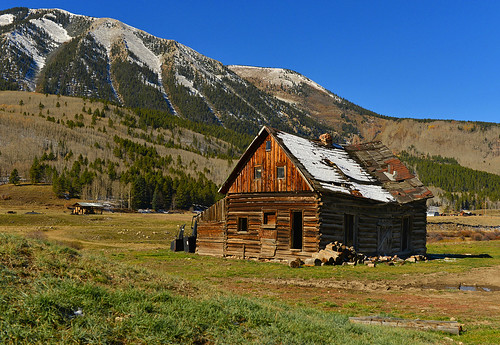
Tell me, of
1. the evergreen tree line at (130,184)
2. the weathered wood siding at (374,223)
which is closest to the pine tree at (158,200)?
the evergreen tree line at (130,184)

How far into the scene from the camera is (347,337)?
25.4 ft

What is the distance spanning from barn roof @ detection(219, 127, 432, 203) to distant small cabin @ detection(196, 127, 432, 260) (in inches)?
2.7

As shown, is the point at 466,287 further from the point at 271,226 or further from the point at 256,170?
the point at 256,170

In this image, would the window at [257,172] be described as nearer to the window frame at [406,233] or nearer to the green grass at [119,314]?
the window frame at [406,233]

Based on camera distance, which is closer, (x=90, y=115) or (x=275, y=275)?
(x=275, y=275)

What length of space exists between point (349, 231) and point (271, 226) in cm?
493

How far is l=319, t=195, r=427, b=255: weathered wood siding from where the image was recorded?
25703 mm

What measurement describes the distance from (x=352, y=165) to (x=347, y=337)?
82.3 feet

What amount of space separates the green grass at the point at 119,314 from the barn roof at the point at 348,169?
16659 mm

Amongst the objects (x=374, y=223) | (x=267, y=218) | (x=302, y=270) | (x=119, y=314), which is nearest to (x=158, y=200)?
(x=267, y=218)

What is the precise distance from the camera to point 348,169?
30344mm

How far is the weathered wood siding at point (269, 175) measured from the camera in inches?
1037

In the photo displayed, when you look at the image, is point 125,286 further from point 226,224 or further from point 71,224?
point 71,224

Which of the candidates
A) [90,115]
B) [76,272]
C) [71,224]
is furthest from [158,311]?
[90,115]
